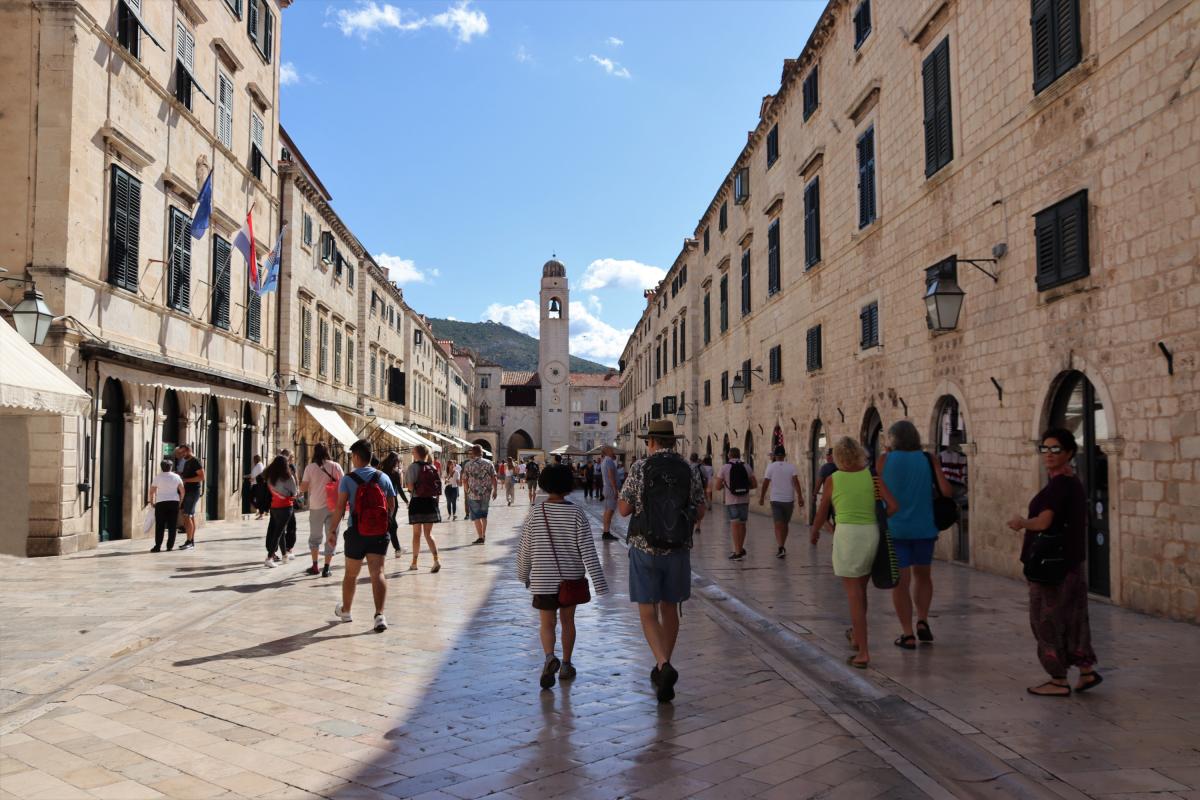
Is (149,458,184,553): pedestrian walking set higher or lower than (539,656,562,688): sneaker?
higher

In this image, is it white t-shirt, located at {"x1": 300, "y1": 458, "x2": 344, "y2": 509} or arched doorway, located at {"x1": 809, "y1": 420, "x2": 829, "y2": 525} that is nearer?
white t-shirt, located at {"x1": 300, "y1": 458, "x2": 344, "y2": 509}

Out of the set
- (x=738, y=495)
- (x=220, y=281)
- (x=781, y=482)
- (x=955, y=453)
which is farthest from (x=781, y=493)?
(x=220, y=281)

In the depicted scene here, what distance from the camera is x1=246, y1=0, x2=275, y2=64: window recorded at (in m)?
22.7

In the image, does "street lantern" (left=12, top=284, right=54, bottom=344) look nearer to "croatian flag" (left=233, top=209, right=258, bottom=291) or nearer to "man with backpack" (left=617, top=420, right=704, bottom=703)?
"croatian flag" (left=233, top=209, right=258, bottom=291)

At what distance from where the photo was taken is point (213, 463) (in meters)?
20.4

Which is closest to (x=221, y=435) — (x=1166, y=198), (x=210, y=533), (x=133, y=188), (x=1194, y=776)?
(x=210, y=533)

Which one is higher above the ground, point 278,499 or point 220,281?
point 220,281

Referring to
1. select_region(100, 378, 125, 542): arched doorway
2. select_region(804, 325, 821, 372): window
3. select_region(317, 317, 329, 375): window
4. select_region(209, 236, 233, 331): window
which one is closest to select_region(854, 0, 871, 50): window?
select_region(804, 325, 821, 372): window

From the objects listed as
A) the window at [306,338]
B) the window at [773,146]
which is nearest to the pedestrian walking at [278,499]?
the window at [306,338]

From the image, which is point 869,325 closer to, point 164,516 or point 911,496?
point 911,496

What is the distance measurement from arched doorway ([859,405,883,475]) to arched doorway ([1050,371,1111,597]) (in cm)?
615

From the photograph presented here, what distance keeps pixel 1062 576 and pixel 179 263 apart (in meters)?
16.8

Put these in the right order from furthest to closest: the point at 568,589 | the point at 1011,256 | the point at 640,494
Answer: the point at 1011,256 < the point at 568,589 < the point at 640,494

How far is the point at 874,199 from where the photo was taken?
645 inches
